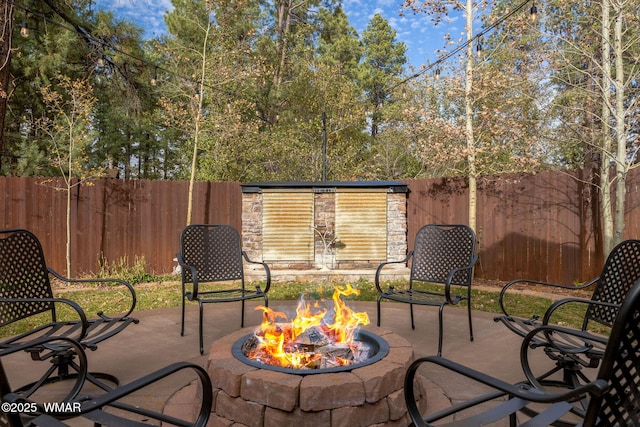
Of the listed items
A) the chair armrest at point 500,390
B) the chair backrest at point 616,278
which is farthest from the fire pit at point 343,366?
the chair backrest at point 616,278

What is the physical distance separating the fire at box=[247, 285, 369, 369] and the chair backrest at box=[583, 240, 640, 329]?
1444 mm

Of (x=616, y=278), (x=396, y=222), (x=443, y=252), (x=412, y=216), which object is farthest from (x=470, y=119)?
(x=616, y=278)

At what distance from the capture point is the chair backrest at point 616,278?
230cm

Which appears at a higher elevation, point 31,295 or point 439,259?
point 439,259

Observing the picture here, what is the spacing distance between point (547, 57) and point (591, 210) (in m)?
2.52

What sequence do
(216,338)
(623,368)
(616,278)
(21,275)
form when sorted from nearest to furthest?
(623,368), (616,278), (21,275), (216,338)

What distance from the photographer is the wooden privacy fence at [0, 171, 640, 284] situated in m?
6.14

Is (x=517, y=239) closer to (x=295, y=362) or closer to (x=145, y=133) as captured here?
(x=295, y=362)

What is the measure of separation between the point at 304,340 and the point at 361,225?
5.04 metres

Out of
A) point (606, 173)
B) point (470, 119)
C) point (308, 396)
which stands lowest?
point (308, 396)

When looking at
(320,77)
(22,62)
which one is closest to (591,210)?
(320,77)

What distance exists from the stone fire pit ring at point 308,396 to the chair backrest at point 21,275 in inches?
55.7

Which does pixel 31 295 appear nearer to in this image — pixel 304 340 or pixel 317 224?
pixel 304 340

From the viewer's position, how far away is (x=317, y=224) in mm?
7355
